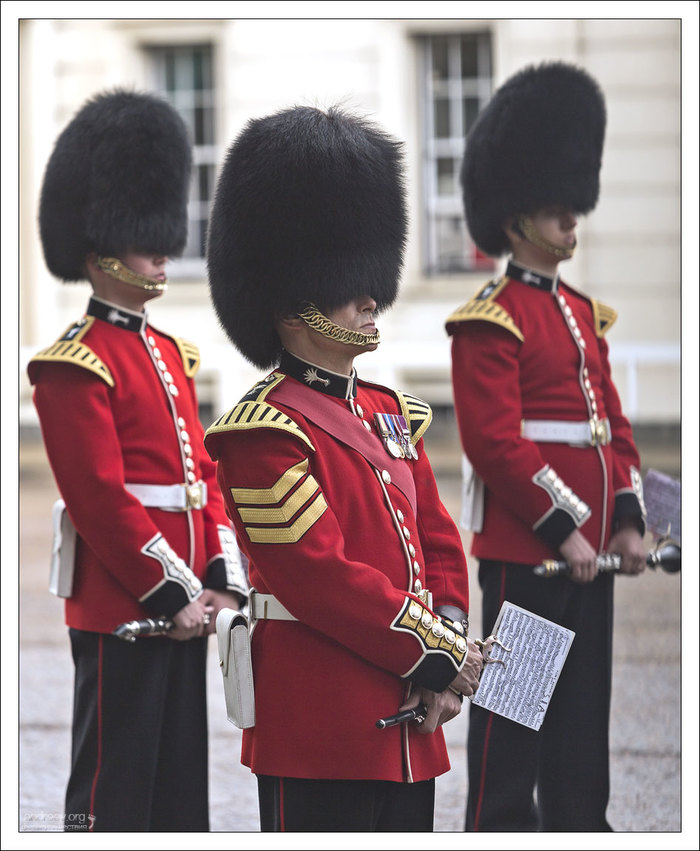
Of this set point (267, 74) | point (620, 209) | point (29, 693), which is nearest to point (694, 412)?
point (29, 693)

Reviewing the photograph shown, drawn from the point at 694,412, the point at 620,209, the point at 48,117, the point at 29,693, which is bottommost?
the point at 29,693

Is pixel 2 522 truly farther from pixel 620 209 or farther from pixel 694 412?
pixel 620 209

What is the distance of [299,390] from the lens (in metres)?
2.26

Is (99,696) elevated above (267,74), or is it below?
below

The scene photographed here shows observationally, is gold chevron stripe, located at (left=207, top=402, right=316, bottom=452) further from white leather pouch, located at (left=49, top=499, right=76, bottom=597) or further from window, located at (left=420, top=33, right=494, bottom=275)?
window, located at (left=420, top=33, right=494, bottom=275)

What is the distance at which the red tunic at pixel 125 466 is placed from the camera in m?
2.81

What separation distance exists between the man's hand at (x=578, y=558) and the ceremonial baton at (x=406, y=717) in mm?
1027

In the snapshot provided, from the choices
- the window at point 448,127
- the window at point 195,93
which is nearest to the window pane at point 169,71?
the window at point 195,93

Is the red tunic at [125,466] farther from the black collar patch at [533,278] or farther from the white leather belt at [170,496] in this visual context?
the black collar patch at [533,278]

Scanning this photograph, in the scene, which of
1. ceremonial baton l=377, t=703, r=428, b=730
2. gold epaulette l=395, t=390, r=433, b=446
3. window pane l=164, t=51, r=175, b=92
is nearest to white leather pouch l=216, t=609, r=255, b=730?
ceremonial baton l=377, t=703, r=428, b=730

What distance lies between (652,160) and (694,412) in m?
6.72

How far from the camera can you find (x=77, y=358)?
2873 millimetres

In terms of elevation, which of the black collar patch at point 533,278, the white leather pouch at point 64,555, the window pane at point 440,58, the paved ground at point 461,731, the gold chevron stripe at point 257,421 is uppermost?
the window pane at point 440,58

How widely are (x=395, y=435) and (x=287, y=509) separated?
36cm
